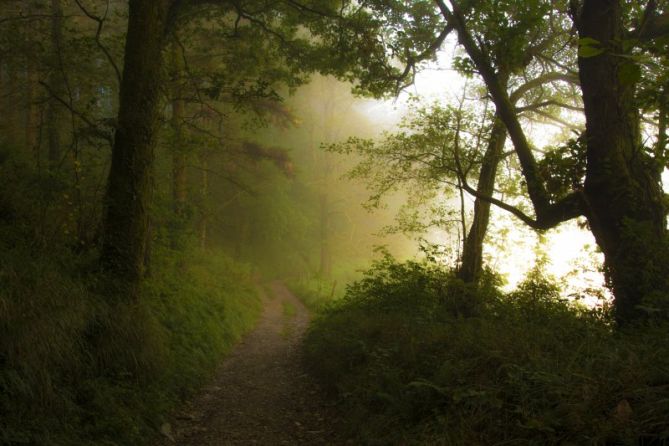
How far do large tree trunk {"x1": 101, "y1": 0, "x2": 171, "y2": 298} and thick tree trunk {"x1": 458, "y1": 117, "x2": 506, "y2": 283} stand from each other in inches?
251

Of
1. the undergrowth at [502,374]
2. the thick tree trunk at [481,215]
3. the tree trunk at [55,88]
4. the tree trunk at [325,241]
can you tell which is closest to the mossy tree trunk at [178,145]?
the tree trunk at [55,88]

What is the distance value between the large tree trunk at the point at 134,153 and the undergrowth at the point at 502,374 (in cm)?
359

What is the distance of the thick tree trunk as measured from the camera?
996 cm

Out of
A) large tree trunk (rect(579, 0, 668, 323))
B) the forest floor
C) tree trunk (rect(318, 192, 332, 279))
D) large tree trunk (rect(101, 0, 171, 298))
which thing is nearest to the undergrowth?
the forest floor

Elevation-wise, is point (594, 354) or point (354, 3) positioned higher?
point (354, 3)

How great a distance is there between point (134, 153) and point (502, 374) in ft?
18.4

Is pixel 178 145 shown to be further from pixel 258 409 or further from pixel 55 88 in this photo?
pixel 258 409

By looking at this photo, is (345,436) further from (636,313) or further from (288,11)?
(288,11)

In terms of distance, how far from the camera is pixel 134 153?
670 cm

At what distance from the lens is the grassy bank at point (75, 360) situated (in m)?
4.00

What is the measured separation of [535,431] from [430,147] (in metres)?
8.26

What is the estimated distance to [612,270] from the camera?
6.29 metres

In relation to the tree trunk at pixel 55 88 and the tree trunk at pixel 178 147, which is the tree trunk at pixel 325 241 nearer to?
the tree trunk at pixel 178 147

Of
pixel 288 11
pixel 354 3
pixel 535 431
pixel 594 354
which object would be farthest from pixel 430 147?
pixel 535 431
